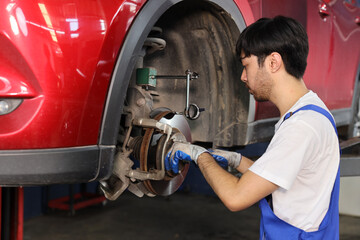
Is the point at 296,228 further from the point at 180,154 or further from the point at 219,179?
the point at 180,154

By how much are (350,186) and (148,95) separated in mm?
1998

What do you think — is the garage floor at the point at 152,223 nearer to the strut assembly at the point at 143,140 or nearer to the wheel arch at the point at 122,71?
the strut assembly at the point at 143,140

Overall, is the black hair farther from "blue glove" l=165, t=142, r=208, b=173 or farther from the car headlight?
the car headlight

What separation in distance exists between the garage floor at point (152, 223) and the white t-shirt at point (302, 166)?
1.98 metres

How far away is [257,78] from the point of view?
3.93ft

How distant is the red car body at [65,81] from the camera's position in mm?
842

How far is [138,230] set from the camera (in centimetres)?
312

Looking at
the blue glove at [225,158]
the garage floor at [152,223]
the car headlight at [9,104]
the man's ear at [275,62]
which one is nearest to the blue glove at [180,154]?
the blue glove at [225,158]

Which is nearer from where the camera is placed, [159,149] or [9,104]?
[9,104]

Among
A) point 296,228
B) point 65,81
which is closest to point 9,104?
point 65,81

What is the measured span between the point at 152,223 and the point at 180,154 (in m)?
2.27

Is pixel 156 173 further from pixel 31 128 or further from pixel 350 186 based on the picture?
pixel 350 186

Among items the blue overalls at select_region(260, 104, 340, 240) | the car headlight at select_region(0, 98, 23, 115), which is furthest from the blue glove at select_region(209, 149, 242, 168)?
the car headlight at select_region(0, 98, 23, 115)

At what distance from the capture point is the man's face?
3.88 feet
